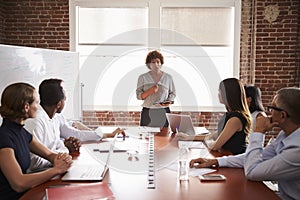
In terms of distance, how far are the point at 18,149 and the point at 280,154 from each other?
4.43ft

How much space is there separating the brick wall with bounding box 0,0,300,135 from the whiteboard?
0.74m

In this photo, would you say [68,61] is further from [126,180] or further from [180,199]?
[180,199]

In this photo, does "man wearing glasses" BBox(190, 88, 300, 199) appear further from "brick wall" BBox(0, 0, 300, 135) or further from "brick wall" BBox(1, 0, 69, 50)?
"brick wall" BBox(1, 0, 69, 50)

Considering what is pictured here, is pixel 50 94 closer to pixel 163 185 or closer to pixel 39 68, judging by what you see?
pixel 163 185

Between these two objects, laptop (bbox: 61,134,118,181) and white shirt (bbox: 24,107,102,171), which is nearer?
laptop (bbox: 61,134,118,181)

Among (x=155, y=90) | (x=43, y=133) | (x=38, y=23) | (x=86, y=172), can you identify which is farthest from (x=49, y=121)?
(x=38, y=23)

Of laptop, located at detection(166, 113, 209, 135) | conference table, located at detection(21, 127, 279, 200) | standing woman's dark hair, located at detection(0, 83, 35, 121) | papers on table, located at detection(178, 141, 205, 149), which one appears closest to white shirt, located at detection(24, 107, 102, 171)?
conference table, located at detection(21, 127, 279, 200)

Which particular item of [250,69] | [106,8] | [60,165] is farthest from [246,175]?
[106,8]

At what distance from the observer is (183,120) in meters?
3.26

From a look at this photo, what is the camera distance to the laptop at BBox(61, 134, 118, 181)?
1843 mm

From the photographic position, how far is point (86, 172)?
1955mm

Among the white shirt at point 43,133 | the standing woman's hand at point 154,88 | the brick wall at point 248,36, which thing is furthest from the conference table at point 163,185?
the brick wall at point 248,36

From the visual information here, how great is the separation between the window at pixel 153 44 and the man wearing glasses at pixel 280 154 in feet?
11.2

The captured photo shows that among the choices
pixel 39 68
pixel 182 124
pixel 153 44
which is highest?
pixel 153 44
